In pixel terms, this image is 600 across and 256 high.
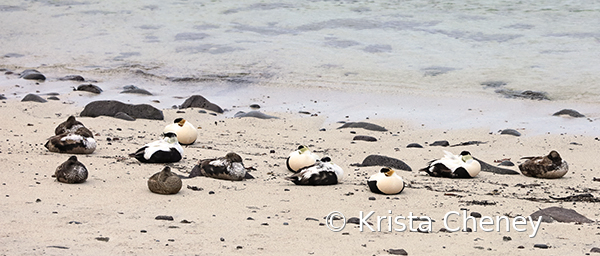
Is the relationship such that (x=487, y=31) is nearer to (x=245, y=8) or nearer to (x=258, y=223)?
(x=245, y=8)

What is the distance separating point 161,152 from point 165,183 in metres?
1.16

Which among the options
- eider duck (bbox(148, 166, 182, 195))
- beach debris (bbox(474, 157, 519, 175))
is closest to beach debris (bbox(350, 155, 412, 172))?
beach debris (bbox(474, 157, 519, 175))

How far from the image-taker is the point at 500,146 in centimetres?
719

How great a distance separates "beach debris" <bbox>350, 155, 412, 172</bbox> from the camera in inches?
235

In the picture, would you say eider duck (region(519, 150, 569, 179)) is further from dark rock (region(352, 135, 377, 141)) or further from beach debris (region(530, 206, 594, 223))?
dark rock (region(352, 135, 377, 141))

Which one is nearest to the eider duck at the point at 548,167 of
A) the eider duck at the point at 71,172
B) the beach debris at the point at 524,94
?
the eider duck at the point at 71,172

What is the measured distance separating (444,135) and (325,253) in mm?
4869

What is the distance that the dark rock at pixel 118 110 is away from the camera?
7.94 m

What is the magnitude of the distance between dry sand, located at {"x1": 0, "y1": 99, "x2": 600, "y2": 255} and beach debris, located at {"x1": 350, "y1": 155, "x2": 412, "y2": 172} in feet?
0.39

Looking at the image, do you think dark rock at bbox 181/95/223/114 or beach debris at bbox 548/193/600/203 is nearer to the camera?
A: beach debris at bbox 548/193/600/203

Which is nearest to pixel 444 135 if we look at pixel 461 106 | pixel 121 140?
pixel 461 106

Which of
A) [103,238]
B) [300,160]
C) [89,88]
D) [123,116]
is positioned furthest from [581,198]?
[89,88]

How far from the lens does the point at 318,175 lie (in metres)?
5.08

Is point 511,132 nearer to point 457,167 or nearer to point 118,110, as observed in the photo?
point 457,167
